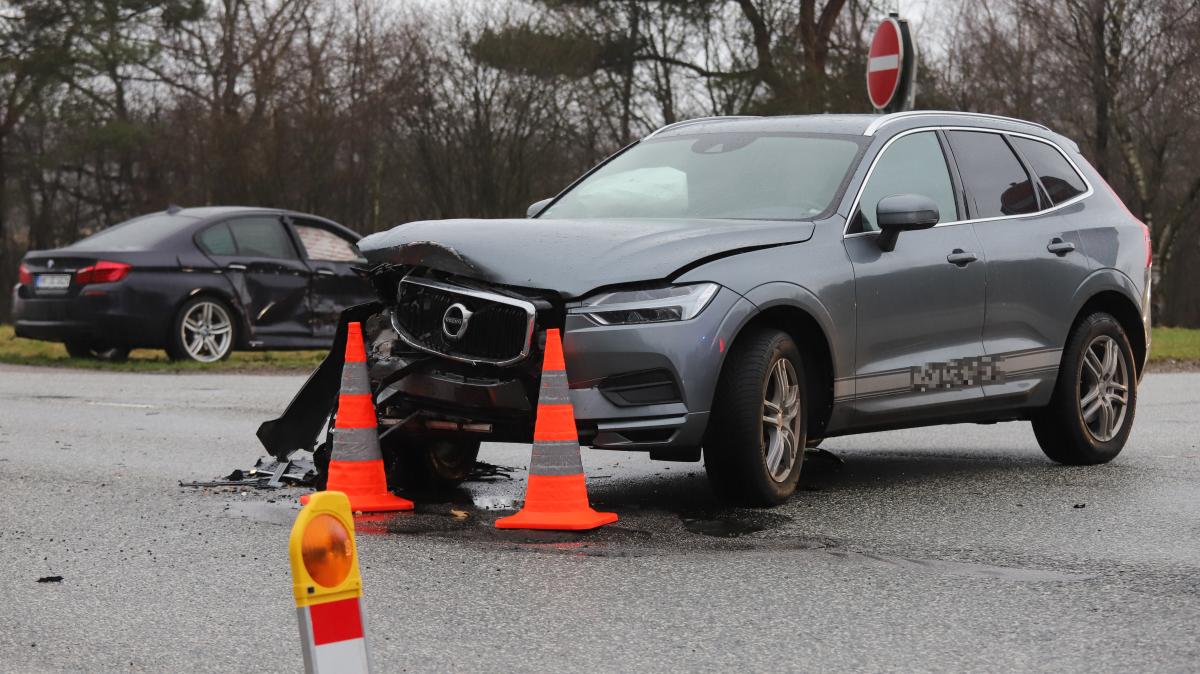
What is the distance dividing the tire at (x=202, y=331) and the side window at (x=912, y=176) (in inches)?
383

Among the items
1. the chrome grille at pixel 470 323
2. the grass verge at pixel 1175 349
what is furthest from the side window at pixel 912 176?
the grass verge at pixel 1175 349

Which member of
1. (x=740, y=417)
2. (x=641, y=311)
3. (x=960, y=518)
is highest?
(x=641, y=311)

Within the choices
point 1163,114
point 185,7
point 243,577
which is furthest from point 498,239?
point 1163,114

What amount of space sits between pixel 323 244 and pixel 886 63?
6668 millimetres

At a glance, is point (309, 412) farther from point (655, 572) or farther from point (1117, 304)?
point (1117, 304)

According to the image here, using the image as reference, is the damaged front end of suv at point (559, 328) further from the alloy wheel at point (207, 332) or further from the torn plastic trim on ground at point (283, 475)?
the alloy wheel at point (207, 332)

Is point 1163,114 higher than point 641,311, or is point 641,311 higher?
point 1163,114

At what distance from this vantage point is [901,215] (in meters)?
7.46

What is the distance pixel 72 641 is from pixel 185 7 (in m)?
37.1

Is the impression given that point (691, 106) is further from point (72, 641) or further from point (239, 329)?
point (72, 641)

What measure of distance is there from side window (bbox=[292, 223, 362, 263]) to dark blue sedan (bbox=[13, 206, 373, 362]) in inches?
0.4

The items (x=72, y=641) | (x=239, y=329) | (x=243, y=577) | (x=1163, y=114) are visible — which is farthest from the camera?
(x=1163, y=114)

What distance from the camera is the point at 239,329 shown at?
54.5 ft

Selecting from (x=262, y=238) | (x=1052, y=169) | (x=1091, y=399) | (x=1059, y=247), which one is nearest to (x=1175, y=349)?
(x=262, y=238)
